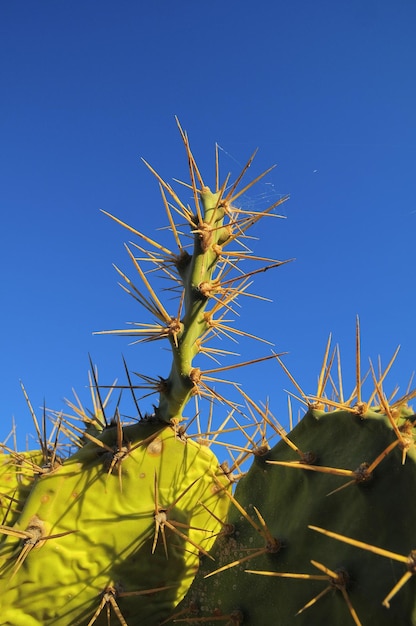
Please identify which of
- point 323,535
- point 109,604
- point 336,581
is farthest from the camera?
point 109,604

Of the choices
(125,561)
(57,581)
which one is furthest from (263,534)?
(57,581)

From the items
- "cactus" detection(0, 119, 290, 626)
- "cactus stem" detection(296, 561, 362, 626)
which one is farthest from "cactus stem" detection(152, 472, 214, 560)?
"cactus stem" detection(296, 561, 362, 626)

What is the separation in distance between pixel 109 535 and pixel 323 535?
63 cm

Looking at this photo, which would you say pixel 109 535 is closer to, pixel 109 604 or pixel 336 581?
pixel 109 604

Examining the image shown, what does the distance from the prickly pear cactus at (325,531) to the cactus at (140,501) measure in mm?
133

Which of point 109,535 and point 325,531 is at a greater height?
A: point 109,535

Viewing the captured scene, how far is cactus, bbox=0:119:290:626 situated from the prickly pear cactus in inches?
5.2

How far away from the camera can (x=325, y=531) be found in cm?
120

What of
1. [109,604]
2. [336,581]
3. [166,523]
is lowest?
[336,581]

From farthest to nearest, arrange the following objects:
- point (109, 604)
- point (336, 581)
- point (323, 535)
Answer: point (109, 604) < point (323, 535) < point (336, 581)

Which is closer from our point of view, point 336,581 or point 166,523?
point 336,581

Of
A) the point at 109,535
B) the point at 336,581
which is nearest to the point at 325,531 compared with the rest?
the point at 336,581

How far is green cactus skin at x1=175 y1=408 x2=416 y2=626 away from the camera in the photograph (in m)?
1.18

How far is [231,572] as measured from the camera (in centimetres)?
156
